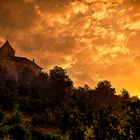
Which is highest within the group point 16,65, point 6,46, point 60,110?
Answer: point 6,46

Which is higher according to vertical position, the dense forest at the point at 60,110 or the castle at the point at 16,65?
the castle at the point at 16,65

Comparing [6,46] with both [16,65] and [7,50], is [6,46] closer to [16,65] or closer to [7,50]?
[7,50]

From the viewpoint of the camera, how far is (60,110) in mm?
81562

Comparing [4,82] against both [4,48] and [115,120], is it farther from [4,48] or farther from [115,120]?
[115,120]

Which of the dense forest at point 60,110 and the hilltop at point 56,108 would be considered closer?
the dense forest at point 60,110

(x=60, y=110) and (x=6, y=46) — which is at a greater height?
(x=6, y=46)

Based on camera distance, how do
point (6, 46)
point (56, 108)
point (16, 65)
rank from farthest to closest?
point (6, 46), point (16, 65), point (56, 108)

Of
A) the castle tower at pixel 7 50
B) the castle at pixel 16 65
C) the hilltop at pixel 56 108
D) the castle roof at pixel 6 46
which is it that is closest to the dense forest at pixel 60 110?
the hilltop at pixel 56 108

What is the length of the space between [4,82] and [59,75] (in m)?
18.4

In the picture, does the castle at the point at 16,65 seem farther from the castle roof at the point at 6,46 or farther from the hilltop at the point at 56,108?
the castle roof at the point at 6,46

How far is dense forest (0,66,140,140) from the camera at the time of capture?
33.0 m

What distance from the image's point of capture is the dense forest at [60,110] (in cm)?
3303

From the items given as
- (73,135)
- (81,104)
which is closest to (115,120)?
(73,135)

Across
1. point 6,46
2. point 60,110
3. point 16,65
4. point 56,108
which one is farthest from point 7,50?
point 60,110
